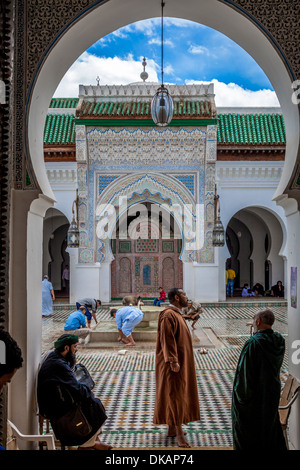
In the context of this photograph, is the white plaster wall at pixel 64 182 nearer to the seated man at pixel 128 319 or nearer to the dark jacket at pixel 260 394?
the seated man at pixel 128 319

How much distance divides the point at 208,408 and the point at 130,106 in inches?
306

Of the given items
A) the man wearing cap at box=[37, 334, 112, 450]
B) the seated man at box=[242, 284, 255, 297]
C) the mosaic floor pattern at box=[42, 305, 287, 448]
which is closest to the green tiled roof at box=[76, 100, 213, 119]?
the seated man at box=[242, 284, 255, 297]

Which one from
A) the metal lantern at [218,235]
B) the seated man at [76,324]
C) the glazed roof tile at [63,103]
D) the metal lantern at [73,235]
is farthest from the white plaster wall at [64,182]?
the seated man at [76,324]

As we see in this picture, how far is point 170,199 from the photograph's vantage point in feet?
33.8

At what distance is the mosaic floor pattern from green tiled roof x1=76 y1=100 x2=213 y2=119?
465cm

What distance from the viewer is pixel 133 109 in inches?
400

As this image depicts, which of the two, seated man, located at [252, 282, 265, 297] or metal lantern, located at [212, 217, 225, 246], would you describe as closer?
metal lantern, located at [212, 217, 225, 246]

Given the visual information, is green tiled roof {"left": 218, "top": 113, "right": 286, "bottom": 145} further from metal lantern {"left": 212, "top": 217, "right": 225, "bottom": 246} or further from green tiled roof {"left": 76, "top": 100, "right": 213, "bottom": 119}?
metal lantern {"left": 212, "top": 217, "right": 225, "bottom": 246}

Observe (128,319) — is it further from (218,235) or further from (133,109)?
(133,109)

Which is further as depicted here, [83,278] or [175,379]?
[83,278]

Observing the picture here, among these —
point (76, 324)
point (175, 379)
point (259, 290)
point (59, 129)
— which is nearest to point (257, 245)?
point (259, 290)

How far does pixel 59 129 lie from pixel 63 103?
1.28 meters

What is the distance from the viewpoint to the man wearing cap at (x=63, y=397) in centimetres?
260

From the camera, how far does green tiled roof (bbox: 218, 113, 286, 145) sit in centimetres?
1048
